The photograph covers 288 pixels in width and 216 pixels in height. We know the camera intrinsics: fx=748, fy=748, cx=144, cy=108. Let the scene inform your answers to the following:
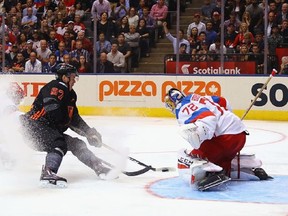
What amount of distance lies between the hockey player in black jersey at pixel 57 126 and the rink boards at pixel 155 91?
6.36 meters

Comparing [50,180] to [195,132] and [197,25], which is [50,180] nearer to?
[195,132]

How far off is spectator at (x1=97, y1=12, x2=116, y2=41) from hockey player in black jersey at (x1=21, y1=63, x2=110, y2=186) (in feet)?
22.8

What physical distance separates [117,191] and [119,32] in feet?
25.3

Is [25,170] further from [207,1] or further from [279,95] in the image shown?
[207,1]

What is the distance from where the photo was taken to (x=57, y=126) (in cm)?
620

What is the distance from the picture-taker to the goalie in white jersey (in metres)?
5.65

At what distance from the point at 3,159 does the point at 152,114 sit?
626cm

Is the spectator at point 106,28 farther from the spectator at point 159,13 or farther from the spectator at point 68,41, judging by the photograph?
the spectator at point 159,13

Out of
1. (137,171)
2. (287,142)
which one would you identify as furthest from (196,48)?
(137,171)

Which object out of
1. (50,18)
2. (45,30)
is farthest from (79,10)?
(45,30)

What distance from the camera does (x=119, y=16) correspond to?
13.6 metres

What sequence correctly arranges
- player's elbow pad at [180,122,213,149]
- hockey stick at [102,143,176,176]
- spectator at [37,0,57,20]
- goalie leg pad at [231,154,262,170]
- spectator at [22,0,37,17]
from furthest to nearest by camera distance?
spectator at [37,0,57,20], spectator at [22,0,37,17], hockey stick at [102,143,176,176], goalie leg pad at [231,154,262,170], player's elbow pad at [180,122,213,149]

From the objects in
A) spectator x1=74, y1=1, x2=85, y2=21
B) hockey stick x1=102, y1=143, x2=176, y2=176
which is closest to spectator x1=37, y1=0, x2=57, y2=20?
spectator x1=74, y1=1, x2=85, y2=21

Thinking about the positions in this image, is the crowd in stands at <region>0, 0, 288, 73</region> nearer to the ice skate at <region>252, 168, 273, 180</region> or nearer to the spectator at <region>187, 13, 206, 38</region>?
the spectator at <region>187, 13, 206, 38</region>
